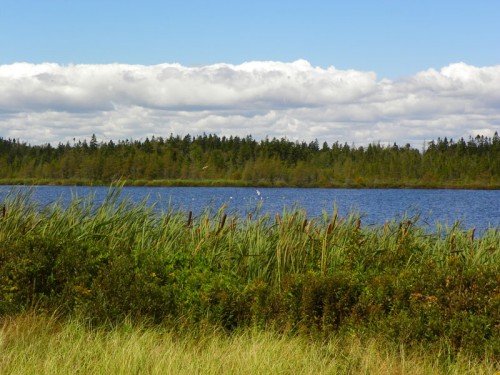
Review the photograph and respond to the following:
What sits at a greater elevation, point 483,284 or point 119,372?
point 483,284

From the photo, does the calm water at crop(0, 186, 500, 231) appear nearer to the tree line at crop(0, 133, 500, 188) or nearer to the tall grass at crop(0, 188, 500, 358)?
the tall grass at crop(0, 188, 500, 358)

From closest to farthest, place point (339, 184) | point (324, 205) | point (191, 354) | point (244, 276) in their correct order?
1. point (191, 354)
2. point (244, 276)
3. point (324, 205)
4. point (339, 184)

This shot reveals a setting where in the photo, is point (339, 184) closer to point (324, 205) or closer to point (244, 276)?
point (324, 205)

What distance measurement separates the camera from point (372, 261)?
11.3 metres

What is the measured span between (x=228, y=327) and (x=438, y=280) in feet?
9.13

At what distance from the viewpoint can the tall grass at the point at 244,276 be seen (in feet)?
26.4

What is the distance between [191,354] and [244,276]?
3.86 m

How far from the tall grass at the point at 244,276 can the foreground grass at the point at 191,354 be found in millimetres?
259

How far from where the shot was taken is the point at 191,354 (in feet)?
22.9

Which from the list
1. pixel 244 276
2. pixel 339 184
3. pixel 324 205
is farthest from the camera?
pixel 339 184

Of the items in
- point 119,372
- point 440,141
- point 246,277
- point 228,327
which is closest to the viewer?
point 119,372

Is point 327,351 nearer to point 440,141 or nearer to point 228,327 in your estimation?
point 228,327

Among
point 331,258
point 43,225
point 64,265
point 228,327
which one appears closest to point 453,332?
point 228,327

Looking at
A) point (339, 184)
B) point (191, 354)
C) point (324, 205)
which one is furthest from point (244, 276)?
point (339, 184)
